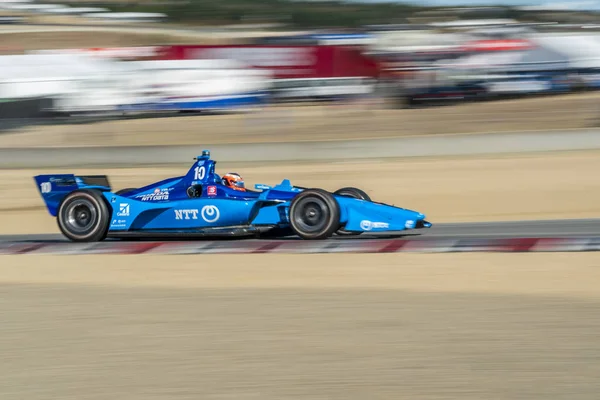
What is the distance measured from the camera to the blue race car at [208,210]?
10.3m

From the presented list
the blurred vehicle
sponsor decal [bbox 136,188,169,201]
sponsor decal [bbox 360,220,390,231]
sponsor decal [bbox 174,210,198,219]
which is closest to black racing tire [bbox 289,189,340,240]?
sponsor decal [bbox 360,220,390,231]

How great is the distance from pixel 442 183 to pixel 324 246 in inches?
309

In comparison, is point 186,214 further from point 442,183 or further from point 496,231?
point 442,183

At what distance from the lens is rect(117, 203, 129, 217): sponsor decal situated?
11289 mm

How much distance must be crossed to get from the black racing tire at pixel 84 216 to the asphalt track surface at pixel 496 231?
70 centimetres

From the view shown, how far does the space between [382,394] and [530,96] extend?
26.4 m

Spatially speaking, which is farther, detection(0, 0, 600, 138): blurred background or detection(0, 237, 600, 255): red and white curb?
detection(0, 0, 600, 138): blurred background

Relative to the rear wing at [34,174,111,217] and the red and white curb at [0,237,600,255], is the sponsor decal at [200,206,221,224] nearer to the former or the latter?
the red and white curb at [0,237,600,255]

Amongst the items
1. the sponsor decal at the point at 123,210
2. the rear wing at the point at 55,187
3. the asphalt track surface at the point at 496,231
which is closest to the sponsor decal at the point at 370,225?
the asphalt track surface at the point at 496,231

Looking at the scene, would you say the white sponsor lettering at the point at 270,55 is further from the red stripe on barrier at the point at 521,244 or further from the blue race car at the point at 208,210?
the red stripe on barrier at the point at 521,244

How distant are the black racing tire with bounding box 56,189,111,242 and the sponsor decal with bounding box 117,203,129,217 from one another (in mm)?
142

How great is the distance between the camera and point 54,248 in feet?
36.4

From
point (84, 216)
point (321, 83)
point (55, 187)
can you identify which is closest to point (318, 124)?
point (321, 83)

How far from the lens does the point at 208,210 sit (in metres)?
10.8
